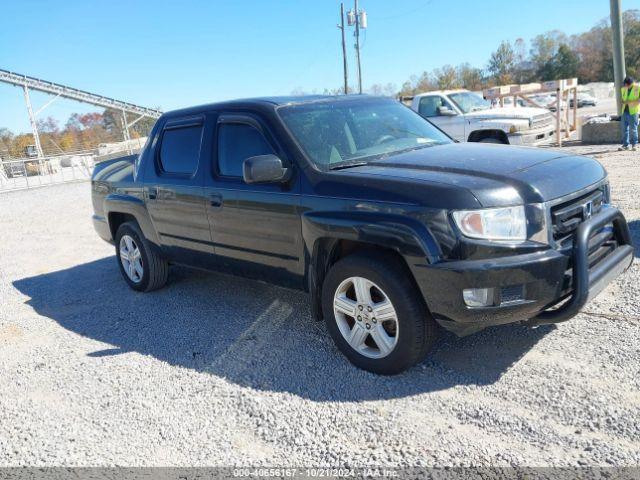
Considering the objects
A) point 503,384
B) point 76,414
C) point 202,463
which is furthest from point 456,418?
point 76,414

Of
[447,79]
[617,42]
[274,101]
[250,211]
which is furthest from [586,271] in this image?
[447,79]

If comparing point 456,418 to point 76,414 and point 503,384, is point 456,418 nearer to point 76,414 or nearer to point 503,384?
point 503,384

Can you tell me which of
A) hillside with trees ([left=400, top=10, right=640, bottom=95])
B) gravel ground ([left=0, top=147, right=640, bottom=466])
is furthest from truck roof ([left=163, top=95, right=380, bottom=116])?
hillside with trees ([left=400, top=10, right=640, bottom=95])

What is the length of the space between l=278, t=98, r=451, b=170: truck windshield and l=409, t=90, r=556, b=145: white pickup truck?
6.44m

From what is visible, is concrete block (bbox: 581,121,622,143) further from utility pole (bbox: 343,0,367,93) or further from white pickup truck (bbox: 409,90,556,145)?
utility pole (bbox: 343,0,367,93)

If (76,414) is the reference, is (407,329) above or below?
above

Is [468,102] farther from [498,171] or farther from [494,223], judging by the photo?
[494,223]

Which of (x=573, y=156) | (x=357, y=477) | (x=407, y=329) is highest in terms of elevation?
(x=573, y=156)

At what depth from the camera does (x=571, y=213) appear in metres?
3.31

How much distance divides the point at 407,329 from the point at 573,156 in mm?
1798

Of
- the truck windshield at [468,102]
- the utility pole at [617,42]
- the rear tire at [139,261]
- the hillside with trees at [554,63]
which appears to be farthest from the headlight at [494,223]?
the hillside with trees at [554,63]

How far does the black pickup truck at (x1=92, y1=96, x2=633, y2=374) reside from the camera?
3.09 metres

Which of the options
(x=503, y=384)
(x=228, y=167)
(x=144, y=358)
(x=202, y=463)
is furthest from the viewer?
(x=228, y=167)

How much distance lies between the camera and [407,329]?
10.9 ft
